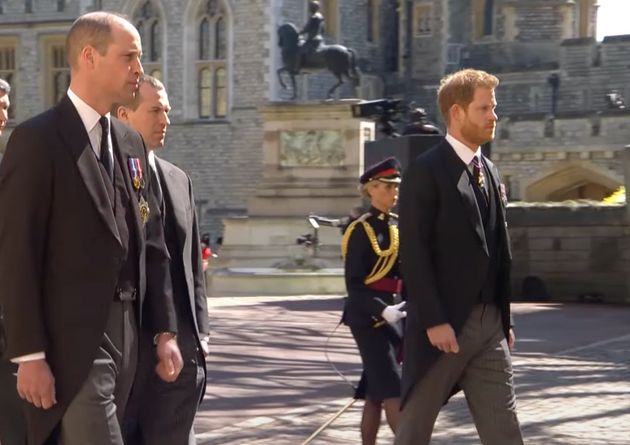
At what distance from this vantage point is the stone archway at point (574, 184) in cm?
4109

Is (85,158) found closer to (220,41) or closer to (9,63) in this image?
(220,41)

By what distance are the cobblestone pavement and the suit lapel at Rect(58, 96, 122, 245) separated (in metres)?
4.00

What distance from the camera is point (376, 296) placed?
7.29 metres

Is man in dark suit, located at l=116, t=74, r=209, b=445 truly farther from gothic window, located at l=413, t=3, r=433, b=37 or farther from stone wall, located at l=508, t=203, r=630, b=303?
gothic window, located at l=413, t=3, r=433, b=37

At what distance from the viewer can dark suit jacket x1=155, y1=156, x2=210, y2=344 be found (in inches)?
214

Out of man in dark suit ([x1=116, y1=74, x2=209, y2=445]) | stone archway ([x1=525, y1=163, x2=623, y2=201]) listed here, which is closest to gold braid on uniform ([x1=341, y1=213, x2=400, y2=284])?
man in dark suit ([x1=116, y1=74, x2=209, y2=445])

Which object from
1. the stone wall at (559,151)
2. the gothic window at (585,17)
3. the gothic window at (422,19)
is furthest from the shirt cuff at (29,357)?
the gothic window at (585,17)

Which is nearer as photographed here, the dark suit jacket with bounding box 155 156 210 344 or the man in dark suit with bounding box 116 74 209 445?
the man in dark suit with bounding box 116 74 209 445

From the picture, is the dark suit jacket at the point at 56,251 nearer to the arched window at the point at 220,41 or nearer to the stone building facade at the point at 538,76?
the stone building facade at the point at 538,76

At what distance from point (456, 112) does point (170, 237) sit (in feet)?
4.14

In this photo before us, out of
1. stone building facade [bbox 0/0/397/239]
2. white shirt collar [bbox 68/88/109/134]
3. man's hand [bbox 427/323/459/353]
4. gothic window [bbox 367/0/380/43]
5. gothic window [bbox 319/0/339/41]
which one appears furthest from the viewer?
gothic window [bbox 367/0/380/43]

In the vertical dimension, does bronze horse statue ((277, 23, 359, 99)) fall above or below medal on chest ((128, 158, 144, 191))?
above

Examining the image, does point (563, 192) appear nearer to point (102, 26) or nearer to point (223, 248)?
point (223, 248)

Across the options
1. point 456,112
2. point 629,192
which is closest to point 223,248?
point 629,192
